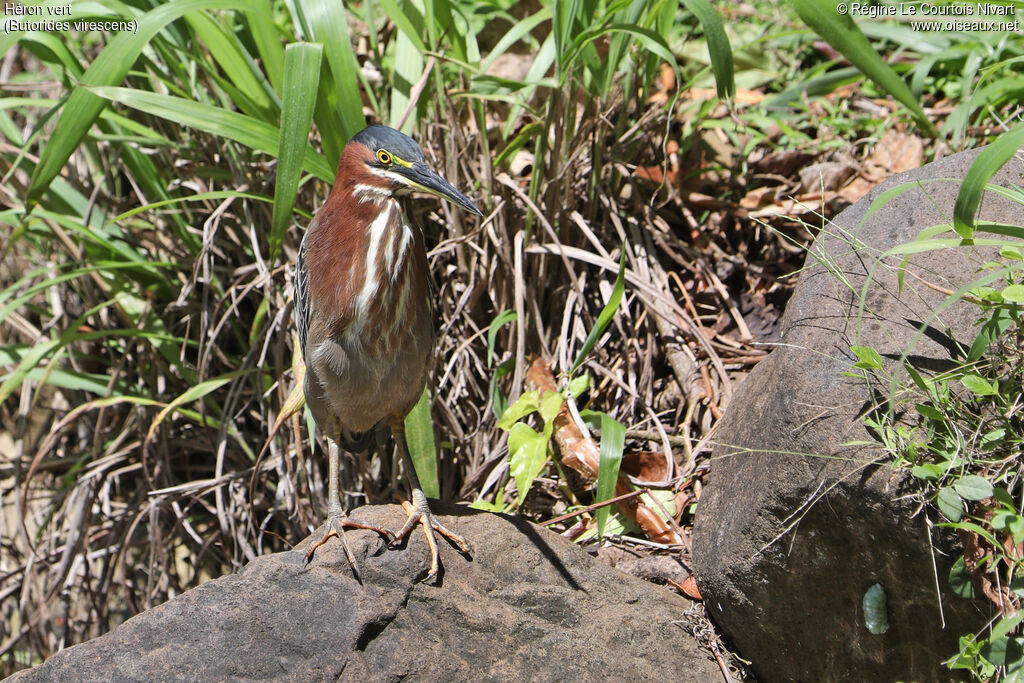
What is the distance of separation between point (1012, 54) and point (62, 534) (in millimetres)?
5054

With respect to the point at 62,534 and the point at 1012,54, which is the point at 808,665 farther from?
the point at 62,534

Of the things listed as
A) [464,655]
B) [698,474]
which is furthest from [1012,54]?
[464,655]

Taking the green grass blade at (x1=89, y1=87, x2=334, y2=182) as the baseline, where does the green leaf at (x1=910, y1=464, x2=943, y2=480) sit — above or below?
below

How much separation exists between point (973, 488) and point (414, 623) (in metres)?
1.48

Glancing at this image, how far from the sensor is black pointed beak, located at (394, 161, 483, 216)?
2629 millimetres

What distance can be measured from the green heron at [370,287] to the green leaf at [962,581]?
54.8 inches

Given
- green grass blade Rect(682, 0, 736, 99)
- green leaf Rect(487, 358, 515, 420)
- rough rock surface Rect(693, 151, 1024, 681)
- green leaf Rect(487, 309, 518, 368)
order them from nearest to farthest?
rough rock surface Rect(693, 151, 1024, 681)
green grass blade Rect(682, 0, 736, 99)
green leaf Rect(487, 309, 518, 368)
green leaf Rect(487, 358, 515, 420)

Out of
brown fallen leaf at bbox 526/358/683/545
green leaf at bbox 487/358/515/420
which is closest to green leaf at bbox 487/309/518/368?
green leaf at bbox 487/358/515/420

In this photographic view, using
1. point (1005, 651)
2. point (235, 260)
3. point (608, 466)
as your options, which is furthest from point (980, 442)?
point (235, 260)

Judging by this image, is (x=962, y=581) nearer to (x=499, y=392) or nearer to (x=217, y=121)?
(x=499, y=392)

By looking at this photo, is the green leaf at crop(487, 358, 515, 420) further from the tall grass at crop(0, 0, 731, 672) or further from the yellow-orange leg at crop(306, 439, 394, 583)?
the yellow-orange leg at crop(306, 439, 394, 583)

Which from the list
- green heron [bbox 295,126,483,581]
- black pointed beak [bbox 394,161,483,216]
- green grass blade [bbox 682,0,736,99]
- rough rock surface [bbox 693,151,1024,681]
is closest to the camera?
rough rock surface [bbox 693,151,1024,681]

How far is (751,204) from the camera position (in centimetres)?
405

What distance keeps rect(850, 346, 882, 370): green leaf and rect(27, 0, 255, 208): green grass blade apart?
2.54 meters
